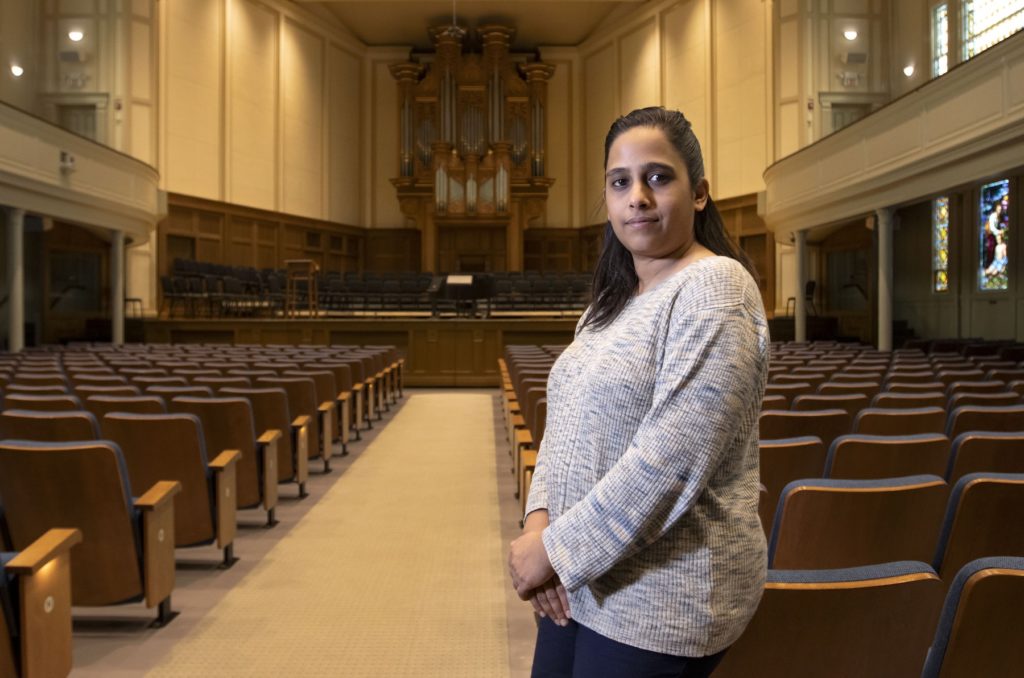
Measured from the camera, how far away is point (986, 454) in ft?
8.63

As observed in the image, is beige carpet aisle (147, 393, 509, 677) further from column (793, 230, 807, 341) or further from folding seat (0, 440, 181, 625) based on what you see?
column (793, 230, 807, 341)

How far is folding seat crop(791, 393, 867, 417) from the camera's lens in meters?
4.04

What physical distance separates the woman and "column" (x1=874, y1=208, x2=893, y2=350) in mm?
10616

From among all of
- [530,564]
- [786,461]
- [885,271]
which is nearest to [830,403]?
[786,461]

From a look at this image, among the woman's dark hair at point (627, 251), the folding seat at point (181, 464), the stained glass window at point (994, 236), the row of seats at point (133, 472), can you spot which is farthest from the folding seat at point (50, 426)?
the stained glass window at point (994, 236)

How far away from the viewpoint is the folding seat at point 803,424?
3346 mm

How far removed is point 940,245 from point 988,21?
343cm

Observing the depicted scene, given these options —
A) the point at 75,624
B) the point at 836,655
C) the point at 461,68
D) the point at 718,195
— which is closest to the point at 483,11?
the point at 461,68

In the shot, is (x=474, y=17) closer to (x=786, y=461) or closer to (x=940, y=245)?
(x=940, y=245)

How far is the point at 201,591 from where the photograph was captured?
3.40 m

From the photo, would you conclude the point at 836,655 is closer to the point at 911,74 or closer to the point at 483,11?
the point at 911,74

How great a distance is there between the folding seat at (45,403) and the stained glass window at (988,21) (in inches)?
472

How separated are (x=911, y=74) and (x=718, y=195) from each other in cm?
421

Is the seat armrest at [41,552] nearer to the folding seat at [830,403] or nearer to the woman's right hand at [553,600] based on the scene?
the woman's right hand at [553,600]
